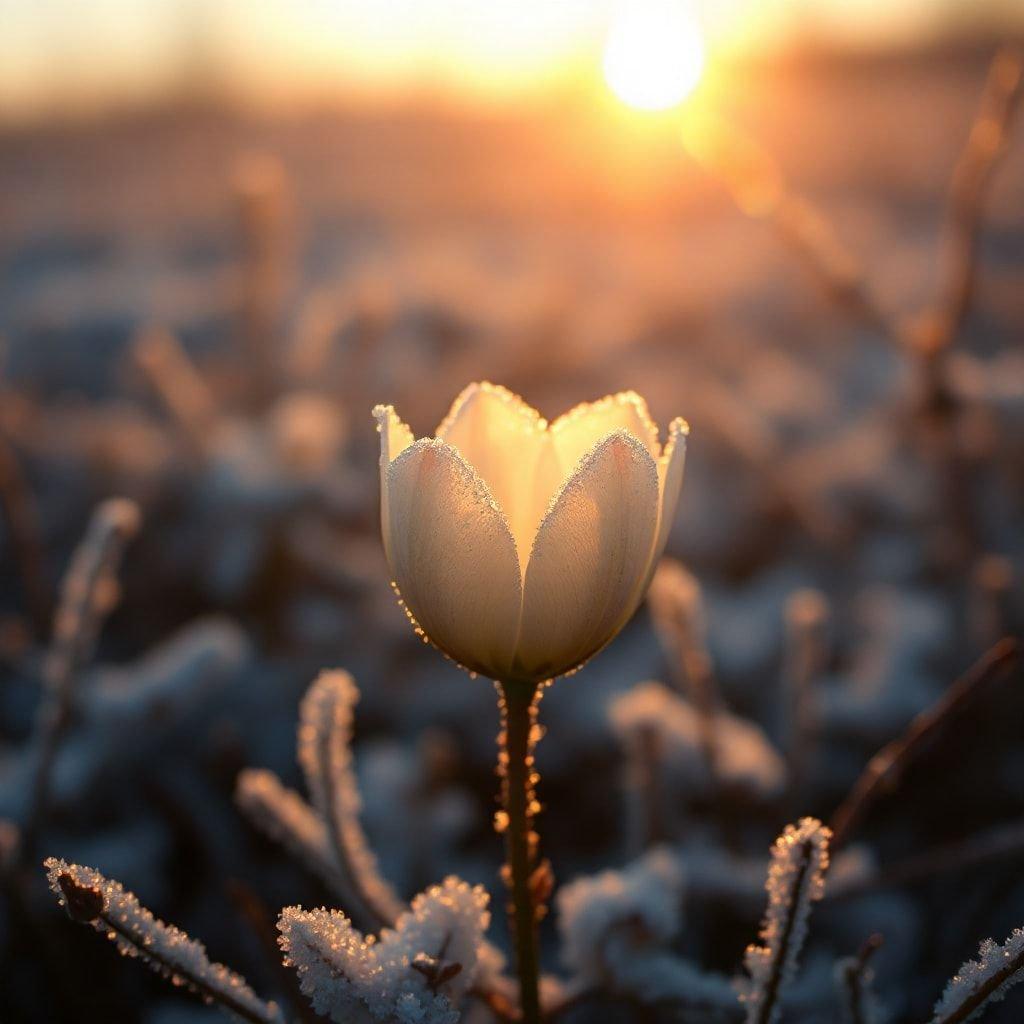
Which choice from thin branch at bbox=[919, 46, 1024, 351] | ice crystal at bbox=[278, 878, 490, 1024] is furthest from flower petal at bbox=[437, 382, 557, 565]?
thin branch at bbox=[919, 46, 1024, 351]

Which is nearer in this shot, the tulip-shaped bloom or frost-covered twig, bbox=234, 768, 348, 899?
the tulip-shaped bloom

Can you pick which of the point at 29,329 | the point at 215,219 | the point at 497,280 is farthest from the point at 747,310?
the point at 215,219

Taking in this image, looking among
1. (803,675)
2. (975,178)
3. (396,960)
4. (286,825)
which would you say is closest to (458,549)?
(396,960)

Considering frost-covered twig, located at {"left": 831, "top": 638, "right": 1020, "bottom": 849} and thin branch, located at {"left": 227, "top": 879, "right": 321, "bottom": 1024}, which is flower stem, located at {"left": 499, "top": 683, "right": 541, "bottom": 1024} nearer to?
thin branch, located at {"left": 227, "top": 879, "right": 321, "bottom": 1024}

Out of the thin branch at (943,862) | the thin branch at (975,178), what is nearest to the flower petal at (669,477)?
the thin branch at (943,862)

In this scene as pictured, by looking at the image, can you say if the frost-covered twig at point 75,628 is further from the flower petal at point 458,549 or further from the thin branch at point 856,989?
the thin branch at point 856,989

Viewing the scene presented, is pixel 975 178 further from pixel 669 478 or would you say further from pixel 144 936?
pixel 144 936
